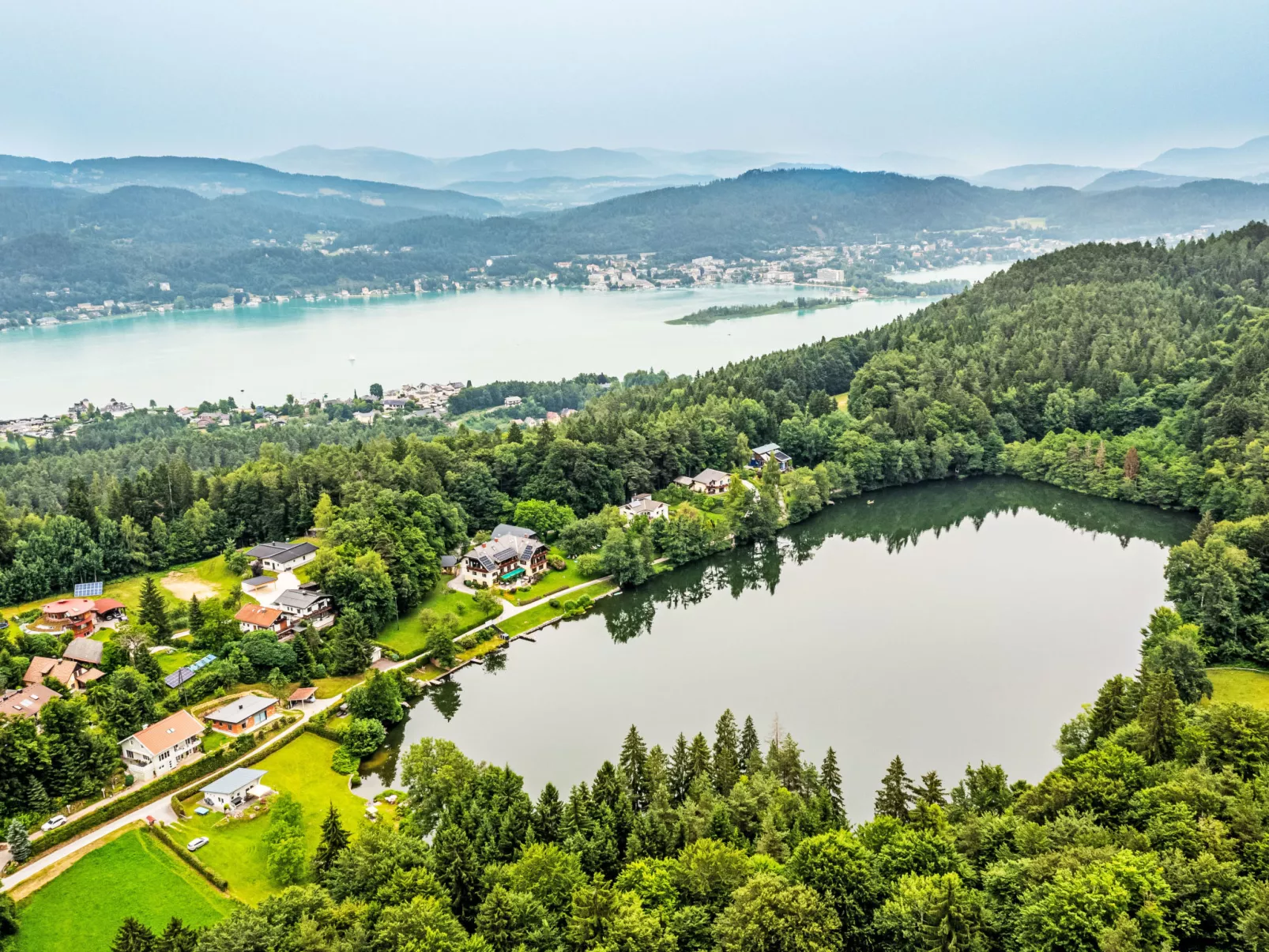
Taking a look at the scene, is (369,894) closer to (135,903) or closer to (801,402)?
(135,903)

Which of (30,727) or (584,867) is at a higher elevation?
(30,727)

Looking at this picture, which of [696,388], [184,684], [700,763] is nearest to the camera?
[700,763]

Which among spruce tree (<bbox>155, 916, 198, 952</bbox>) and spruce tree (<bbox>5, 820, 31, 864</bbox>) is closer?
spruce tree (<bbox>155, 916, 198, 952</bbox>)

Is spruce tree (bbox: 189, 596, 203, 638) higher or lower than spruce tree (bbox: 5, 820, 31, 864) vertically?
higher

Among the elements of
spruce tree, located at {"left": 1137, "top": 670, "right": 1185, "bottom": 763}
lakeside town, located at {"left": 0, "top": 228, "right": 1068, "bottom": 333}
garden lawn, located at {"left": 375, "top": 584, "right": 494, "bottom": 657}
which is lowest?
garden lawn, located at {"left": 375, "top": 584, "right": 494, "bottom": 657}

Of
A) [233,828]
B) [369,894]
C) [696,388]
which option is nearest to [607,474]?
[696,388]

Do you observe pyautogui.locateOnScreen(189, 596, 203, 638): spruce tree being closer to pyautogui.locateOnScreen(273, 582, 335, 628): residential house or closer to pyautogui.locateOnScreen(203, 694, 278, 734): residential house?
pyautogui.locateOnScreen(273, 582, 335, 628): residential house

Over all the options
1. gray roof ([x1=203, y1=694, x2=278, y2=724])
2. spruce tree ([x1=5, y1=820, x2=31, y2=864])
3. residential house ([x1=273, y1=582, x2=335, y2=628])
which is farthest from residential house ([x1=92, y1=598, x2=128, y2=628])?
spruce tree ([x1=5, y1=820, x2=31, y2=864])
